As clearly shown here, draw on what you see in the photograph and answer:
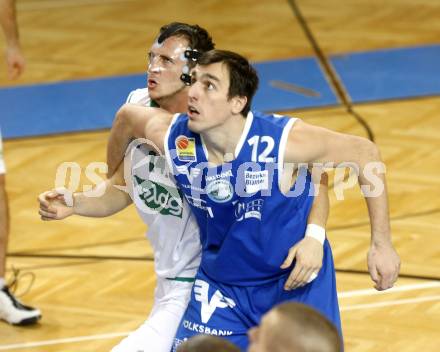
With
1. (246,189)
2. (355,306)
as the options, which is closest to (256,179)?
(246,189)

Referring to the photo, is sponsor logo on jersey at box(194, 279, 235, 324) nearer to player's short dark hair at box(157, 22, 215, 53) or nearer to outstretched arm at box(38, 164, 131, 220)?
outstretched arm at box(38, 164, 131, 220)

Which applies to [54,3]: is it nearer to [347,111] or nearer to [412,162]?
[347,111]

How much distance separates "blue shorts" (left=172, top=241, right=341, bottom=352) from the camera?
497cm

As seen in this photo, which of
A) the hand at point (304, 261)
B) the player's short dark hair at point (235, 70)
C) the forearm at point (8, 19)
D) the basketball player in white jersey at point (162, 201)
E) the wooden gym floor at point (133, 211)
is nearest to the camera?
the hand at point (304, 261)

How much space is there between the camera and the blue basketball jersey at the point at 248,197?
4.82m

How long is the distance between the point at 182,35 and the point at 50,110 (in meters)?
5.17

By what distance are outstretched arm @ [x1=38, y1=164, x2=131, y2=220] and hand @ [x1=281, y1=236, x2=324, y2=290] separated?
40.1 inches

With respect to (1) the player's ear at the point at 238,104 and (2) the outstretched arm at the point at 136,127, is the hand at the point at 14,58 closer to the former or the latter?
(2) the outstretched arm at the point at 136,127

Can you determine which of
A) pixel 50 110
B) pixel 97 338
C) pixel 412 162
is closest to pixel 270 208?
pixel 97 338

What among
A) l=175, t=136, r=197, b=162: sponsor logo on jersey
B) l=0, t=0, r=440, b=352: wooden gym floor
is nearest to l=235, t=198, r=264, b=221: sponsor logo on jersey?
l=175, t=136, r=197, b=162: sponsor logo on jersey

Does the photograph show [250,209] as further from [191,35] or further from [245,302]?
[191,35]

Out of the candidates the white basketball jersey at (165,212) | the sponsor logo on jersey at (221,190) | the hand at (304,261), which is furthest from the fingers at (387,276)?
the white basketball jersey at (165,212)

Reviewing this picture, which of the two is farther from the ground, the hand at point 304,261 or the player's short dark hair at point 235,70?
the player's short dark hair at point 235,70

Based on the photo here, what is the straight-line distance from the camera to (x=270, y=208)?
483 centimetres
